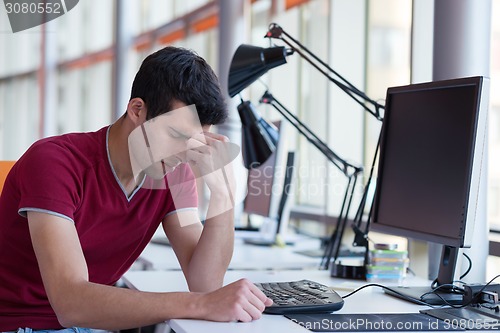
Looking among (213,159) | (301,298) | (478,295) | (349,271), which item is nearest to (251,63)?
(213,159)

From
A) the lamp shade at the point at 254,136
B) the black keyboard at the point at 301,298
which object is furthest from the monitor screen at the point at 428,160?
the lamp shade at the point at 254,136

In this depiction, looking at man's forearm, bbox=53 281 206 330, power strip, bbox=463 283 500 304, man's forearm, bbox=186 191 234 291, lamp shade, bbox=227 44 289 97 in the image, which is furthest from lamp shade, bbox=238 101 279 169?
man's forearm, bbox=53 281 206 330

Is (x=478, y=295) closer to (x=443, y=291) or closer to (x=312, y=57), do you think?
(x=443, y=291)

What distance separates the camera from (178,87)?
5.19 feet

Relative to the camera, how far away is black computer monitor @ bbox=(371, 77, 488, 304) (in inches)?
61.8

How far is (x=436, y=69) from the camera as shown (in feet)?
7.22

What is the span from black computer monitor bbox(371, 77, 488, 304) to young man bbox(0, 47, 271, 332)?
452 millimetres

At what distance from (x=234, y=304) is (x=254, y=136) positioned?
4.48 ft

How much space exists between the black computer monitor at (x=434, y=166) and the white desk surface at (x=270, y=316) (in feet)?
0.32

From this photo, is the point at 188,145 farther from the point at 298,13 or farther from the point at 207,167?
the point at 298,13

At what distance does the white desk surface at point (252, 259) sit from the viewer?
2.53 m

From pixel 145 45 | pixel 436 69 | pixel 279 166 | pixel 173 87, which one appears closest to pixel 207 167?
pixel 173 87

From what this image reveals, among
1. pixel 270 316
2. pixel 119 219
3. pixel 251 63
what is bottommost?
pixel 270 316

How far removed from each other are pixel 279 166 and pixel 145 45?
16.5 ft
